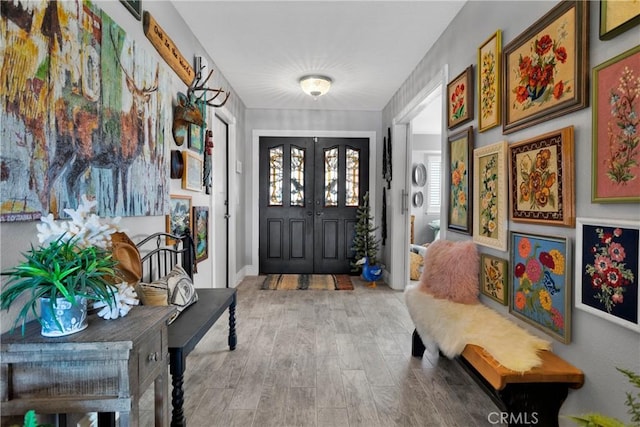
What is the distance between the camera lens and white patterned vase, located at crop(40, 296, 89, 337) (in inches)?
42.5

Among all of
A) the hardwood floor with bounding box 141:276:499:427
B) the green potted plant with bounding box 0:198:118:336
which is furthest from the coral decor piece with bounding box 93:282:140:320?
the hardwood floor with bounding box 141:276:499:427

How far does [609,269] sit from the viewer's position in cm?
133

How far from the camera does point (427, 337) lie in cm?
220

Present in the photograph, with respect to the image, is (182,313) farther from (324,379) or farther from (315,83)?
(315,83)

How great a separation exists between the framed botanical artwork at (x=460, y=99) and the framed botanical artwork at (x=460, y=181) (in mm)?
99

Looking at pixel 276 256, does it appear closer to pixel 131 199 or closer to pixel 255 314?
pixel 255 314

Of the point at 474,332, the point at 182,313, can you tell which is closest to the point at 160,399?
the point at 182,313

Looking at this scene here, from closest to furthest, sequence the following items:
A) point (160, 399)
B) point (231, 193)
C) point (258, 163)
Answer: point (160, 399) → point (231, 193) → point (258, 163)

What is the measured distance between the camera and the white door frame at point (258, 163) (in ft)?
18.0

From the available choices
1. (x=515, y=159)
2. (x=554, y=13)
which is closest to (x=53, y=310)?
(x=515, y=159)

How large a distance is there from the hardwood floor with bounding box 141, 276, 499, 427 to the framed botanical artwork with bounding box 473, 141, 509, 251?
929 millimetres

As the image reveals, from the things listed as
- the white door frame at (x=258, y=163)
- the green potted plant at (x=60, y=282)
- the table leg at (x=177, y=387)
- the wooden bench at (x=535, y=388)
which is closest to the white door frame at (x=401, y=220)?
the white door frame at (x=258, y=163)

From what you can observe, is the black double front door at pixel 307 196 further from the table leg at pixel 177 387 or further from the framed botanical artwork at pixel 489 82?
the table leg at pixel 177 387

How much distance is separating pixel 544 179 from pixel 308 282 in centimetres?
377
